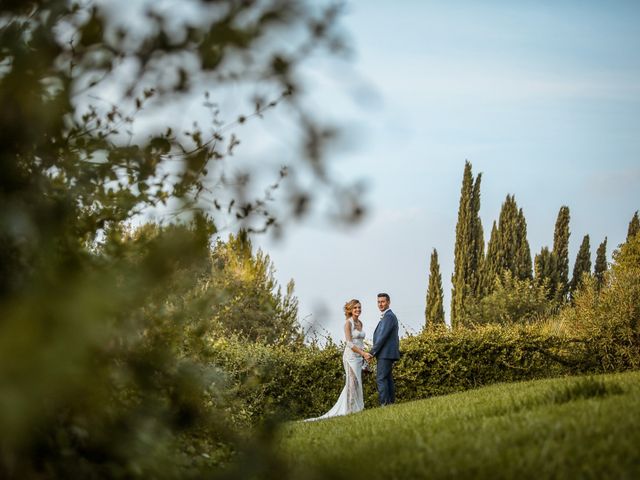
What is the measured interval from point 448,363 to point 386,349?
362cm

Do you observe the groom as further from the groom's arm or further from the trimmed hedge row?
the trimmed hedge row

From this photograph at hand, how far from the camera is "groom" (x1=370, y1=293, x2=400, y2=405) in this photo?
13281 millimetres

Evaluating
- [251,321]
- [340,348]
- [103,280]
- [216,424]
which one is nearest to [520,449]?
[216,424]

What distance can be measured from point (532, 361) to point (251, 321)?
19.0 m

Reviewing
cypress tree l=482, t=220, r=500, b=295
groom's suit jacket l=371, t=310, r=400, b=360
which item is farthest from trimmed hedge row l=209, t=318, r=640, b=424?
cypress tree l=482, t=220, r=500, b=295

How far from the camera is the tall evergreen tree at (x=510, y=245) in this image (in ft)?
136

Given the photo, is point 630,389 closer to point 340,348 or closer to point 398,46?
point 398,46

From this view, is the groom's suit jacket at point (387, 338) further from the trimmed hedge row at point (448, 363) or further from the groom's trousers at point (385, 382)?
the trimmed hedge row at point (448, 363)

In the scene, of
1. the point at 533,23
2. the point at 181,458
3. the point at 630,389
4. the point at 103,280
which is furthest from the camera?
the point at 533,23

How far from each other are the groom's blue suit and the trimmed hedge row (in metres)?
2.95

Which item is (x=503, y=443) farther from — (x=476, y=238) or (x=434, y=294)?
(x=476, y=238)

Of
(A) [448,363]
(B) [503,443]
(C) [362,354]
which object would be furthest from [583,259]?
(B) [503,443]

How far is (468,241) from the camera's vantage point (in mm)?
40875

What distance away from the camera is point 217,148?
4.47 m
